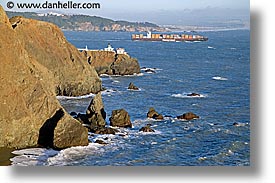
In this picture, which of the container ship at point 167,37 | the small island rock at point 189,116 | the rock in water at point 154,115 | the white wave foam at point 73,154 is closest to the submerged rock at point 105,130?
the white wave foam at point 73,154

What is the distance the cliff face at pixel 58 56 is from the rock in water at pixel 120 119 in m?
0.63

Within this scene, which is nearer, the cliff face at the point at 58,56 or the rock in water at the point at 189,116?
the rock in water at the point at 189,116

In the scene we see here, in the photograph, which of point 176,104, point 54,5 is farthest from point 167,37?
point 54,5

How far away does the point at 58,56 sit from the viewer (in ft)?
26.7

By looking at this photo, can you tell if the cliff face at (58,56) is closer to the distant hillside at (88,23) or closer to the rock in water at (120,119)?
the distant hillside at (88,23)

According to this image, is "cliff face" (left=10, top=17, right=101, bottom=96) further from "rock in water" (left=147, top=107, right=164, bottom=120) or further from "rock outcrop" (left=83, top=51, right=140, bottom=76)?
"rock in water" (left=147, top=107, right=164, bottom=120)

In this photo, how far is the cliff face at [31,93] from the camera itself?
6.96m

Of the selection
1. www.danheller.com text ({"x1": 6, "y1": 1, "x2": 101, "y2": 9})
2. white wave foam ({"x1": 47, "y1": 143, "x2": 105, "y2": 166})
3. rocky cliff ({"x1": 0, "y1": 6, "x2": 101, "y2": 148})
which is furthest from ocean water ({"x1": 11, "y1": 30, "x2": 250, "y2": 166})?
www.danheller.com text ({"x1": 6, "y1": 1, "x2": 101, "y2": 9})

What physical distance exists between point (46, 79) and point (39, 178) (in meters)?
2.19

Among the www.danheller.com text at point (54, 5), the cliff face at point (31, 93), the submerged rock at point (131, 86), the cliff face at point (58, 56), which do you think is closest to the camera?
the www.danheller.com text at point (54, 5)

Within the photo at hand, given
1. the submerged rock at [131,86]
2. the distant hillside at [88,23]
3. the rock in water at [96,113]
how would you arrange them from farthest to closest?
the submerged rock at [131,86] → the rock in water at [96,113] → the distant hillside at [88,23]

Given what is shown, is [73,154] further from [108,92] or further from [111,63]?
[111,63]

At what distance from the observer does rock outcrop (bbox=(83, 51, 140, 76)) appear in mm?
8133

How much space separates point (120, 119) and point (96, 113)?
0.44 m
